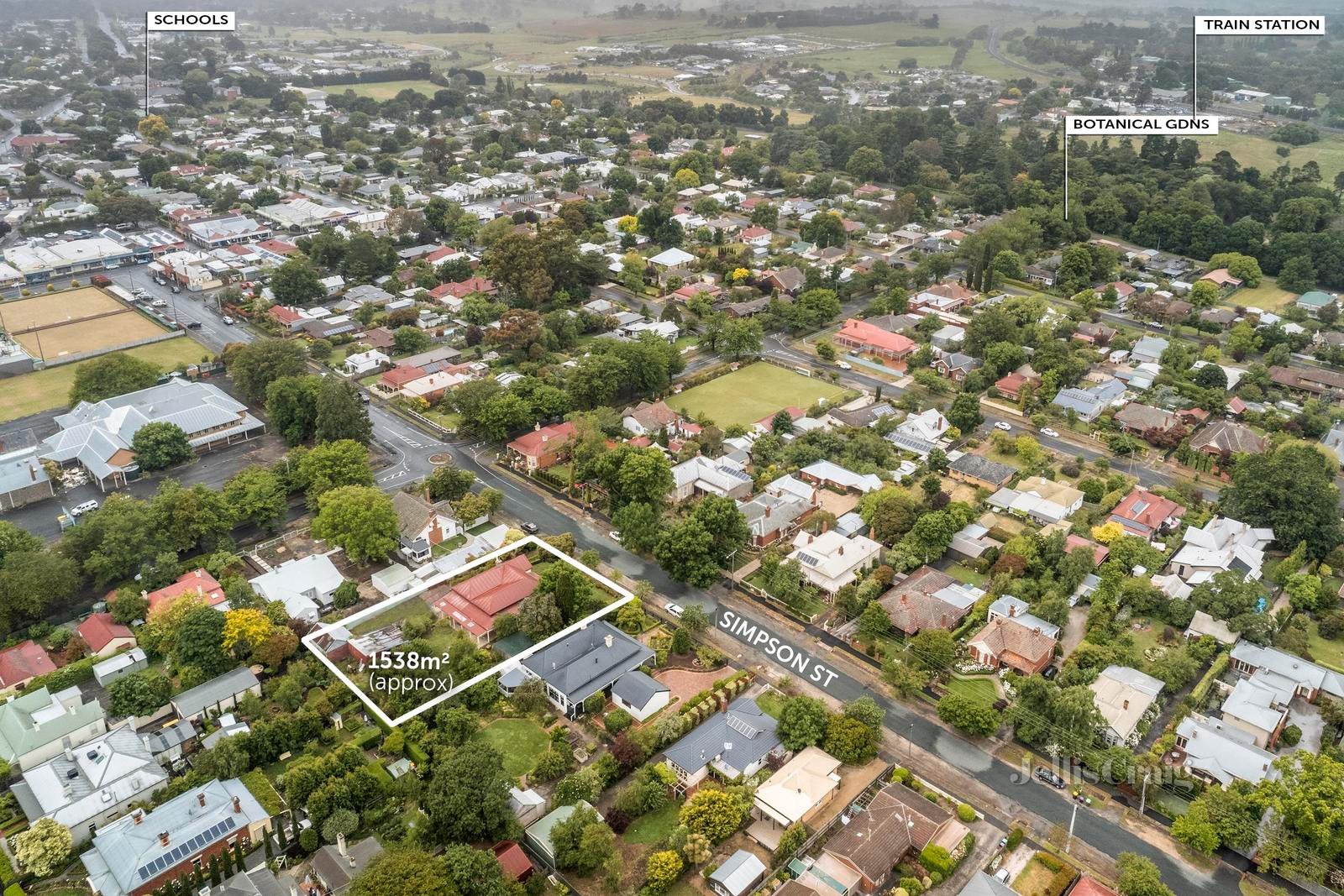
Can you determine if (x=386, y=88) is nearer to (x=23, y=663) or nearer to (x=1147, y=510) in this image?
(x=23, y=663)

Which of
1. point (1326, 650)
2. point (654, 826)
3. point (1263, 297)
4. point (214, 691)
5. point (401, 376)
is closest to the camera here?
point (654, 826)

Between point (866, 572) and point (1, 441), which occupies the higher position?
point (1, 441)

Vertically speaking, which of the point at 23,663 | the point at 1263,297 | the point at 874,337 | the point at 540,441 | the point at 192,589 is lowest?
the point at 23,663

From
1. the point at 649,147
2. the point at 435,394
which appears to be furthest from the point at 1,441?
the point at 649,147

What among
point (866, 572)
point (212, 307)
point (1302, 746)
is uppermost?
point (212, 307)

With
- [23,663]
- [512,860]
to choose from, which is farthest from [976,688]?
[23,663]

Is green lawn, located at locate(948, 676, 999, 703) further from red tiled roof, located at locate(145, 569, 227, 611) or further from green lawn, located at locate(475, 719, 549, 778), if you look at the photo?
red tiled roof, located at locate(145, 569, 227, 611)

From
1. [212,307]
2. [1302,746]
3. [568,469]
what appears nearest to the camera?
[1302,746]

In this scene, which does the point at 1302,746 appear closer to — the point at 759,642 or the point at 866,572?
the point at 866,572
